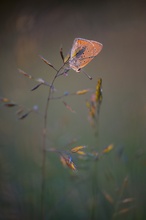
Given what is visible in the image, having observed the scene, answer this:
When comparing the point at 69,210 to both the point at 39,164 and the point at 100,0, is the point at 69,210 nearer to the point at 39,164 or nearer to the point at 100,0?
the point at 39,164

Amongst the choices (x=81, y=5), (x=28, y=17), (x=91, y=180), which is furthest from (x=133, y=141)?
(x=81, y=5)

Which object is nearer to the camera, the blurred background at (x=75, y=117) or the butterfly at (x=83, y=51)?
the butterfly at (x=83, y=51)

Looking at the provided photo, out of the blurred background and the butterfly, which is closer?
the butterfly

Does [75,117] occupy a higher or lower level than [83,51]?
lower

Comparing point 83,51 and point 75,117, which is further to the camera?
point 75,117

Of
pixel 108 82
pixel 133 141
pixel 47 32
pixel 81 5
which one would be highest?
pixel 81 5
